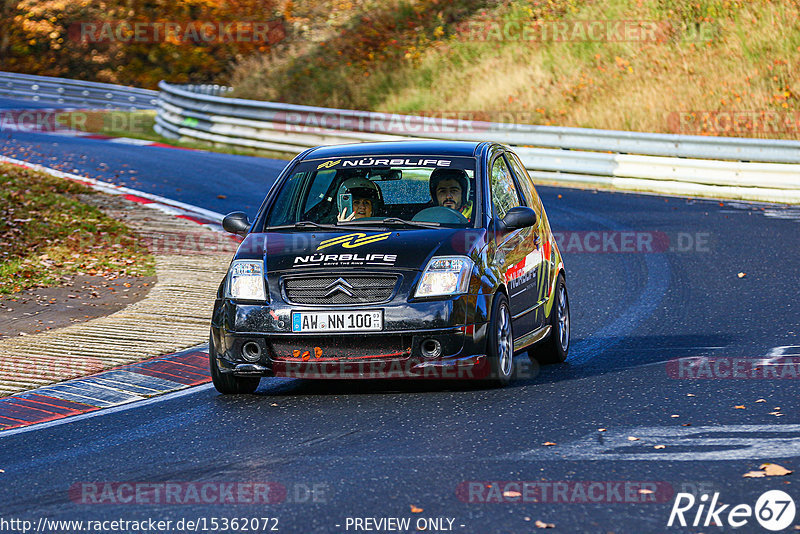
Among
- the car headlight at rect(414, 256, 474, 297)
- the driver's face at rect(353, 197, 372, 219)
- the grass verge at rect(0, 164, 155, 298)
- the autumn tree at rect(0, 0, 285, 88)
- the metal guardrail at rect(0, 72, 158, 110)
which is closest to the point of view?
the car headlight at rect(414, 256, 474, 297)

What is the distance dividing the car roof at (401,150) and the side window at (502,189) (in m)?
0.24

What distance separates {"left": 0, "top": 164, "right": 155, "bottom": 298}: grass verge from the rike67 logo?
8449 millimetres

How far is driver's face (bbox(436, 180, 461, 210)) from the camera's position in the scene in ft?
28.8

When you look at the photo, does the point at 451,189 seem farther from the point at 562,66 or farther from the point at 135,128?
the point at 135,128

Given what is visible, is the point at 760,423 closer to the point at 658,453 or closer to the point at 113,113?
the point at 658,453

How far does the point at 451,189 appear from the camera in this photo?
29.0ft

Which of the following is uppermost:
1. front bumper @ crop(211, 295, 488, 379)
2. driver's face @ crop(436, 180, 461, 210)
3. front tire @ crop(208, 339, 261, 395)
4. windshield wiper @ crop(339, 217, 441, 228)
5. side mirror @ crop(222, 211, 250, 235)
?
driver's face @ crop(436, 180, 461, 210)

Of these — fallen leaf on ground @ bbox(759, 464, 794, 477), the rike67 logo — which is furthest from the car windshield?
the rike67 logo

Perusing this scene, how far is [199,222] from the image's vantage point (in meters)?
16.7

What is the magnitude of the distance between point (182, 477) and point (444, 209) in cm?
323

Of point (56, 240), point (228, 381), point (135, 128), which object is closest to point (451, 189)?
point (228, 381)

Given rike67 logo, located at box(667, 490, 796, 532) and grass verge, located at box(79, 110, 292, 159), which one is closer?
rike67 logo, located at box(667, 490, 796, 532)

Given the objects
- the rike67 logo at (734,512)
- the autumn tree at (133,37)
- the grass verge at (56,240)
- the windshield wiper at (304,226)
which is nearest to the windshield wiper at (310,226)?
the windshield wiper at (304,226)

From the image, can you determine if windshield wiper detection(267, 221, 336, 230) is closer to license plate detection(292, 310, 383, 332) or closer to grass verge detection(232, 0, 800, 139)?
license plate detection(292, 310, 383, 332)
